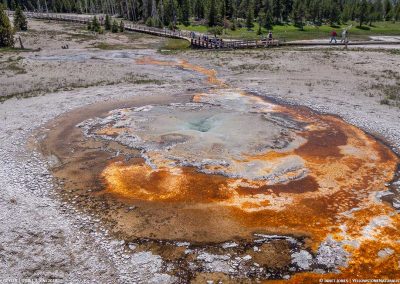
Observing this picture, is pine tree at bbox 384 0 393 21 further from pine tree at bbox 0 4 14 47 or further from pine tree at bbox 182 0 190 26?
pine tree at bbox 0 4 14 47

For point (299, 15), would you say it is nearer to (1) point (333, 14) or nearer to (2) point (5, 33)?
(1) point (333, 14)

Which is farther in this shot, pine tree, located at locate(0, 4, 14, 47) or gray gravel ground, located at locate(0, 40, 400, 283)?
pine tree, located at locate(0, 4, 14, 47)

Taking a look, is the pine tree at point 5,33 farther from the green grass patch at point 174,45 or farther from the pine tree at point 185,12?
the pine tree at point 185,12

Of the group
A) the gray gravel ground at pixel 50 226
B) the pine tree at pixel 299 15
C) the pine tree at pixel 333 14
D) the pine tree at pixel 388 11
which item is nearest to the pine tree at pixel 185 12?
the pine tree at pixel 299 15

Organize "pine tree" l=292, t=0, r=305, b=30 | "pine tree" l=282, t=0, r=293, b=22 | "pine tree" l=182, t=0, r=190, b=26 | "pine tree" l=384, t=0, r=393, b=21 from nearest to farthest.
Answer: "pine tree" l=182, t=0, r=190, b=26
"pine tree" l=292, t=0, r=305, b=30
"pine tree" l=282, t=0, r=293, b=22
"pine tree" l=384, t=0, r=393, b=21

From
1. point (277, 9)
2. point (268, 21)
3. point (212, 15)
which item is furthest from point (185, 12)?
point (277, 9)

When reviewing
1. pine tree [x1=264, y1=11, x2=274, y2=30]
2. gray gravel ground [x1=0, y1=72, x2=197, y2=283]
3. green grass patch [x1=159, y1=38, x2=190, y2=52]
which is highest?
pine tree [x1=264, y1=11, x2=274, y2=30]

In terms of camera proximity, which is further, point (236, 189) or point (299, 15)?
point (299, 15)

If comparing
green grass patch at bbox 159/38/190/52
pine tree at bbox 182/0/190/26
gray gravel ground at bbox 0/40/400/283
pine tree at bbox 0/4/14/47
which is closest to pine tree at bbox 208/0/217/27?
pine tree at bbox 182/0/190/26

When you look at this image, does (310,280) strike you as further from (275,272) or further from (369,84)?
(369,84)
